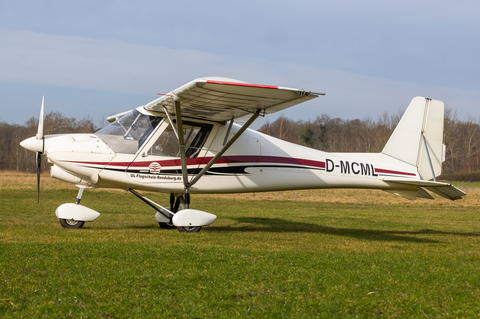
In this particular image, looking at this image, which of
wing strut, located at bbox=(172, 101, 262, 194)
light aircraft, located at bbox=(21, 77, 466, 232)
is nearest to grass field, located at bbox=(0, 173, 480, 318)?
light aircraft, located at bbox=(21, 77, 466, 232)

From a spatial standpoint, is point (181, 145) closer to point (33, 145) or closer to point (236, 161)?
point (236, 161)

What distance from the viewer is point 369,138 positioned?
72125mm

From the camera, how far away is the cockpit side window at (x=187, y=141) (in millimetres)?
10180

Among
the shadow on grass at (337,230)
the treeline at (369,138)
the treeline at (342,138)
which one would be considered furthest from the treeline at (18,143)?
the shadow on grass at (337,230)

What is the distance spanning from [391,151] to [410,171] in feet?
2.58

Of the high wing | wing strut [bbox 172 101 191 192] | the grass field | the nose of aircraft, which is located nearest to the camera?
the grass field

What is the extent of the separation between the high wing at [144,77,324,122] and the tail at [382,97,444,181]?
16.6ft

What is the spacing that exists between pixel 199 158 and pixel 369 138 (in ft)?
216

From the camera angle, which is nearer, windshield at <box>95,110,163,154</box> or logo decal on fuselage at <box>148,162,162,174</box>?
windshield at <box>95,110,163,154</box>

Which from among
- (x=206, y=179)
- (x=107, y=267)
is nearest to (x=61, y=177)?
(x=206, y=179)

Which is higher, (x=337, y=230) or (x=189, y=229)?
(x=189, y=229)

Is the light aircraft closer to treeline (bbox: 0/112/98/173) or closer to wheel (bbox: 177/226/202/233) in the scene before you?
wheel (bbox: 177/226/202/233)

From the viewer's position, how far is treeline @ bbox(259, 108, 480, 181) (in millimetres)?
66569

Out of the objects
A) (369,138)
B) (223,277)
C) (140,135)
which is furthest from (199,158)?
(369,138)
